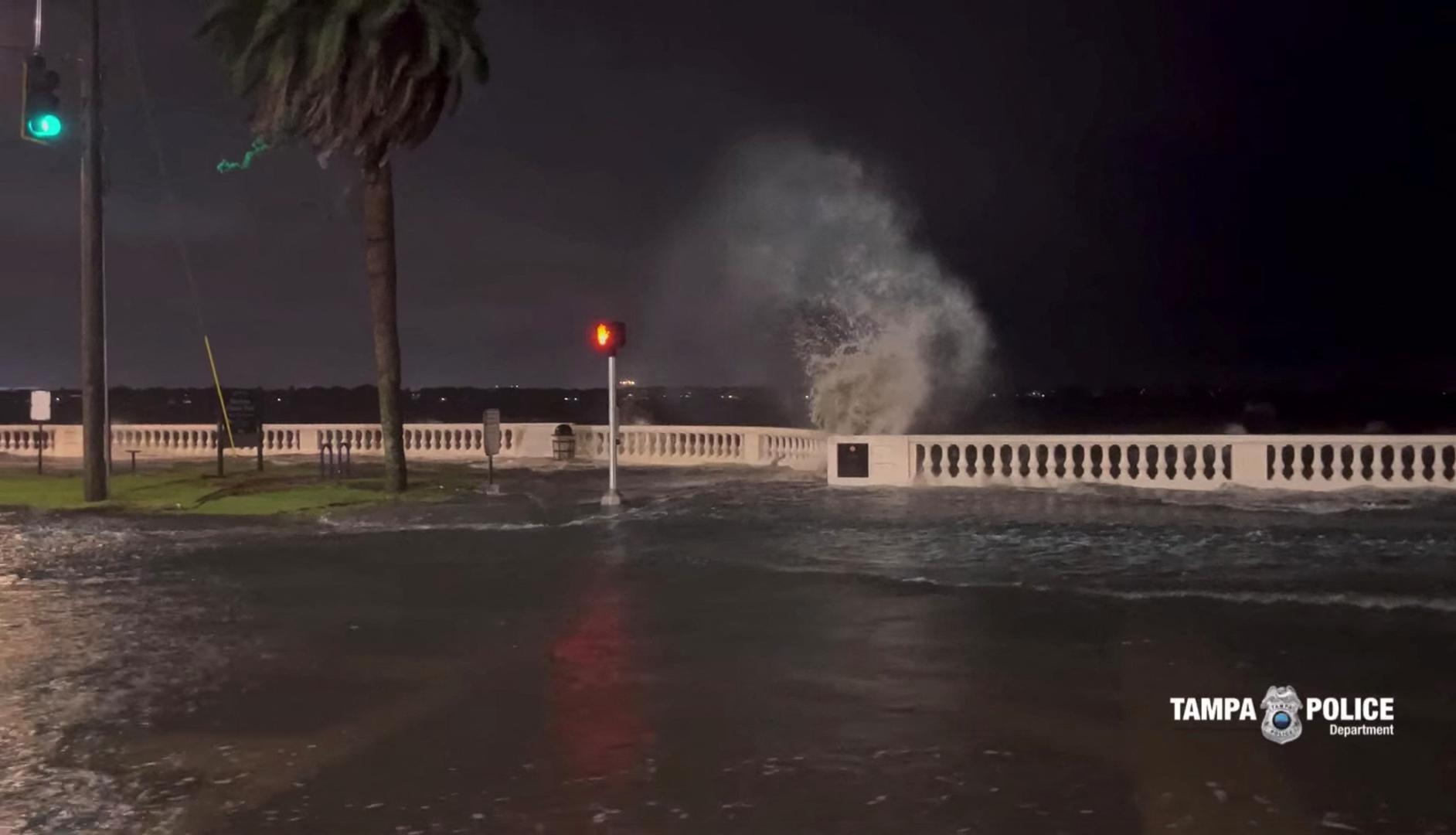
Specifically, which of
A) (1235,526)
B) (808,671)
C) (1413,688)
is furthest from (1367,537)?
(808,671)

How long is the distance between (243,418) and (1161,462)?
17813mm

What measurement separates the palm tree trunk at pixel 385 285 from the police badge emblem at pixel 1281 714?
18194mm

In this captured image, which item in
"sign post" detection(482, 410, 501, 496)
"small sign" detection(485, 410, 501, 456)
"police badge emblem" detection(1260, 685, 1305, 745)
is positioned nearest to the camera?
"police badge emblem" detection(1260, 685, 1305, 745)

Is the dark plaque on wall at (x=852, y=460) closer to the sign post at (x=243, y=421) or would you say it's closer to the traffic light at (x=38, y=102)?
the sign post at (x=243, y=421)

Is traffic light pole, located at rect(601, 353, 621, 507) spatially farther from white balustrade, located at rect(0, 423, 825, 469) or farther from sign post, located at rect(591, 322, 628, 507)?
white balustrade, located at rect(0, 423, 825, 469)

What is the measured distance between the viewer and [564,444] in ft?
115

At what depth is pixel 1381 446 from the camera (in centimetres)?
2311

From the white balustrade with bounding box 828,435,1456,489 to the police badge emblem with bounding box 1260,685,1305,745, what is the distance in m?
15.4

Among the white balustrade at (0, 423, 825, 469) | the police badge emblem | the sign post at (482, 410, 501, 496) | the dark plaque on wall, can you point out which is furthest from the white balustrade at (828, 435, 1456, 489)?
the police badge emblem

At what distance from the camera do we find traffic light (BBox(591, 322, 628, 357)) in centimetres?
2189

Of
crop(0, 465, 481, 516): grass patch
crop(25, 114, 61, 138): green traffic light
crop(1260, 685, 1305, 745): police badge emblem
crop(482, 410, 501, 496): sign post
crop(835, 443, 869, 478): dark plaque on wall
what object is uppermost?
crop(25, 114, 61, 138): green traffic light

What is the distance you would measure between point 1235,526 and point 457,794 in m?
13.8

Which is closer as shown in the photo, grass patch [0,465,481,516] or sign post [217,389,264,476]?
grass patch [0,465,481,516]

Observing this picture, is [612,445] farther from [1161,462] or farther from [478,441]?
[478,441]
